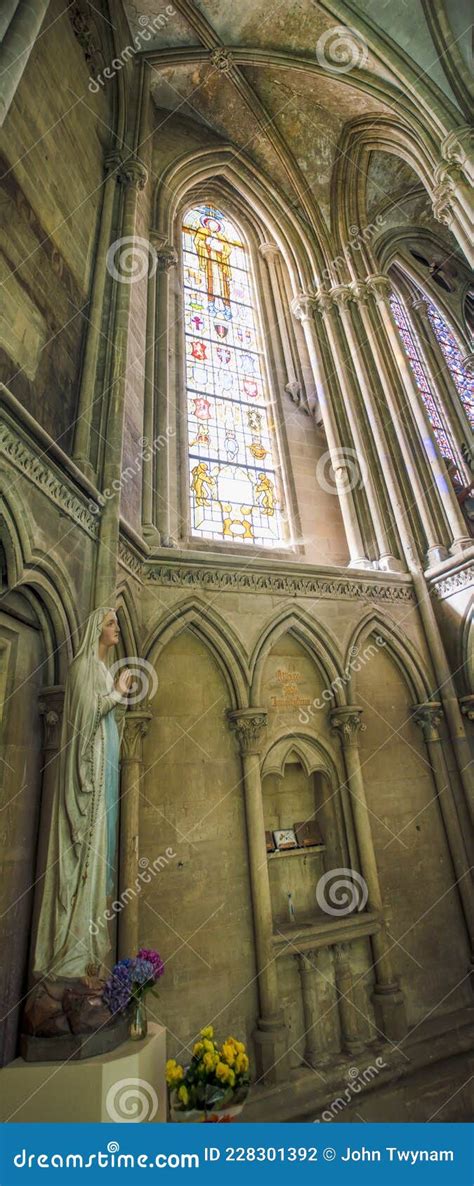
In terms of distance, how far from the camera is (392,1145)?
3754 mm

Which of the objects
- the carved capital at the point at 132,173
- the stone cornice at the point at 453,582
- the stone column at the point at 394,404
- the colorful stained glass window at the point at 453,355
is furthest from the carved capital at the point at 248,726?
the colorful stained glass window at the point at 453,355

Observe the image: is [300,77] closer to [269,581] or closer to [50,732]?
[269,581]

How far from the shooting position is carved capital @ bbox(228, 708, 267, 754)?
6.10 meters

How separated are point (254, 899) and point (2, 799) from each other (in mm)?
2914

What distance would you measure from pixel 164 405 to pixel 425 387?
7410 mm

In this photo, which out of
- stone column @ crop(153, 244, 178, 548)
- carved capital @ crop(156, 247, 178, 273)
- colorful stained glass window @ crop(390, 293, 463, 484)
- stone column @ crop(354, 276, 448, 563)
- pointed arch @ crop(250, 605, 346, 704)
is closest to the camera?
pointed arch @ crop(250, 605, 346, 704)

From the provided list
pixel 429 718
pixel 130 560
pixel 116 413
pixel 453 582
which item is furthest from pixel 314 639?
pixel 116 413

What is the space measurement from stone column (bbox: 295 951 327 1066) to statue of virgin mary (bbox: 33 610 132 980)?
2811 mm

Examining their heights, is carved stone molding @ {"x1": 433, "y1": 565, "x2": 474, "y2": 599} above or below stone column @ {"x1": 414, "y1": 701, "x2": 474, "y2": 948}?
above

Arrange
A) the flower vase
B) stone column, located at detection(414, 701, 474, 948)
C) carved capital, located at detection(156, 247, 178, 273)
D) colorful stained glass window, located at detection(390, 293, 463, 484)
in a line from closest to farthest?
the flower vase
stone column, located at detection(414, 701, 474, 948)
carved capital, located at detection(156, 247, 178, 273)
colorful stained glass window, located at detection(390, 293, 463, 484)

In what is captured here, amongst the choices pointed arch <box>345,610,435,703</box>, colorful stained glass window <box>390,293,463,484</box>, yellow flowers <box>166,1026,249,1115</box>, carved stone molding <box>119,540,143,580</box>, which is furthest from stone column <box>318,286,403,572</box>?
yellow flowers <box>166,1026,249,1115</box>

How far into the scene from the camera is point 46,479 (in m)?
4.54

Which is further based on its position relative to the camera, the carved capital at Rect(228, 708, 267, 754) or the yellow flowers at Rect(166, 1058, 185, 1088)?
the carved capital at Rect(228, 708, 267, 754)

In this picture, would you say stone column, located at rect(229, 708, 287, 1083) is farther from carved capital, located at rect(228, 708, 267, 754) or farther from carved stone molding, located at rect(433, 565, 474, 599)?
carved stone molding, located at rect(433, 565, 474, 599)
